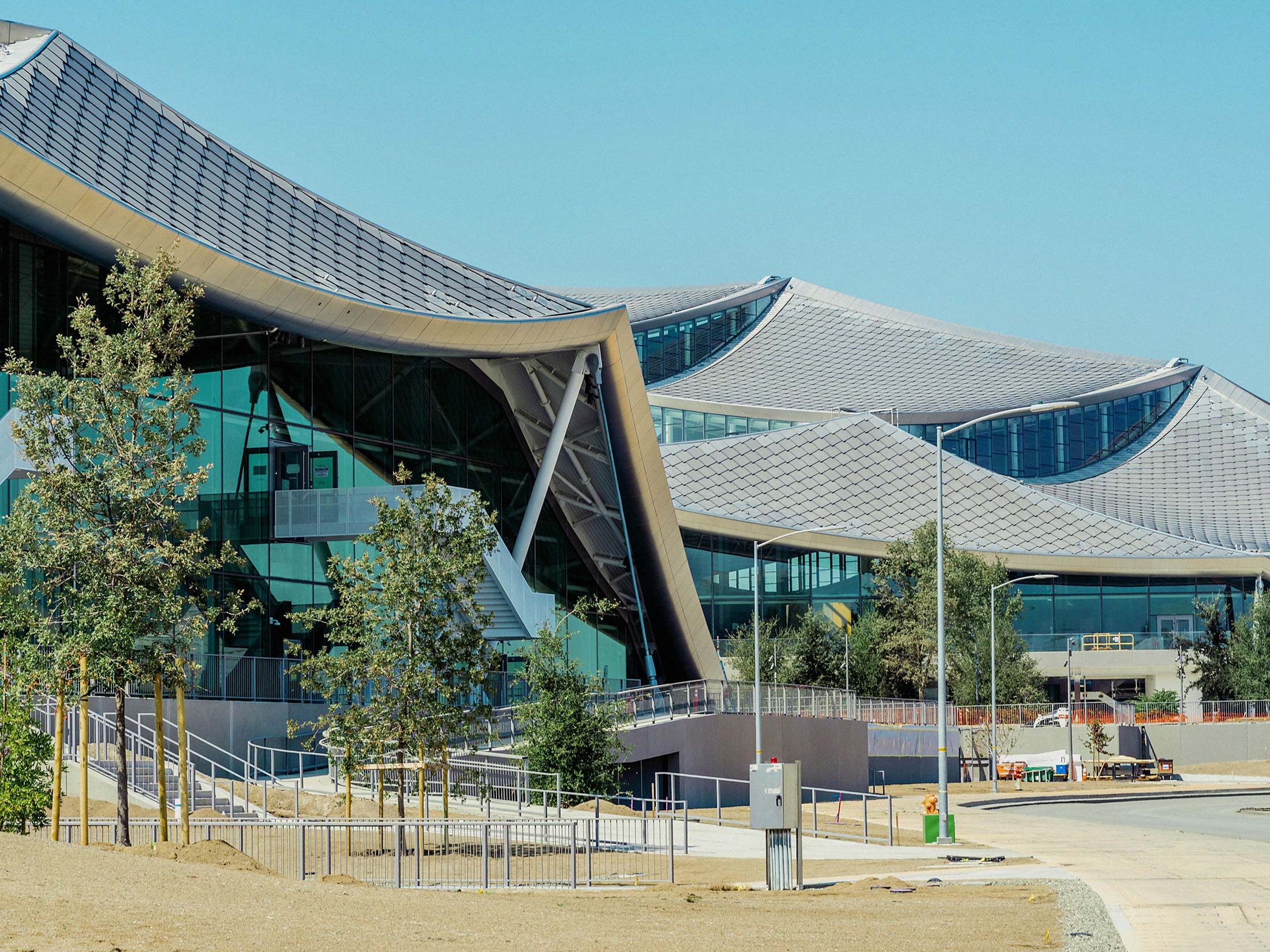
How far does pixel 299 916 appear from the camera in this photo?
13.7m

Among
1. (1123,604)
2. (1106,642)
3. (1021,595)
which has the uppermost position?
(1021,595)

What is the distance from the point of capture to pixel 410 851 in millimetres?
21891

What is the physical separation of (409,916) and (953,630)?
5486cm

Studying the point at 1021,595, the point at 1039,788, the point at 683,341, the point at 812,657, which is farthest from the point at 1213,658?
the point at 683,341

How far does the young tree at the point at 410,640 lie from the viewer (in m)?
26.2

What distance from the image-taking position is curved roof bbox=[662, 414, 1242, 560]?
81.0 meters

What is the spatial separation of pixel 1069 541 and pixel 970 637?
18.3m

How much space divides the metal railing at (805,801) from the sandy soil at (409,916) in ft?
44.2

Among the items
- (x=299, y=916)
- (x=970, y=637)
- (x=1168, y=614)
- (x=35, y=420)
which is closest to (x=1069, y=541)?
(x=1168, y=614)

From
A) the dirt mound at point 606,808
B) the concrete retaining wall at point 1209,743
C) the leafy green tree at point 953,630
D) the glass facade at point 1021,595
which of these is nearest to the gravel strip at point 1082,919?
the dirt mound at point 606,808

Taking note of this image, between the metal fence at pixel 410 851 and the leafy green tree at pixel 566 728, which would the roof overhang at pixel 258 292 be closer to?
the leafy green tree at pixel 566 728

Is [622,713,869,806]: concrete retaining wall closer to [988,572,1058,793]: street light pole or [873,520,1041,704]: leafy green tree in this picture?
[988,572,1058,793]: street light pole

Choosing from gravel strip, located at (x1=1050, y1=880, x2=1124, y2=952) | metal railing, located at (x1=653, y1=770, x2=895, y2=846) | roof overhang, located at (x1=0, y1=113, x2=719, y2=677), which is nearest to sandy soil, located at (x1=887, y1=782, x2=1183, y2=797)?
metal railing, located at (x1=653, y1=770, x2=895, y2=846)

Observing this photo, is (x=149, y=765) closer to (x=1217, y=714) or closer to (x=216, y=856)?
(x=216, y=856)
